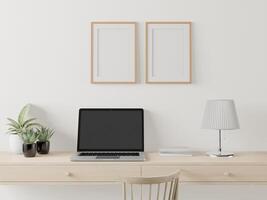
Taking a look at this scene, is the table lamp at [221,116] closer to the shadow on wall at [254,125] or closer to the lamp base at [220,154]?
the lamp base at [220,154]

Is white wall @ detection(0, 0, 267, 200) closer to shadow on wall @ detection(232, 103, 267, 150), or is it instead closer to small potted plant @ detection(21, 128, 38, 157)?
shadow on wall @ detection(232, 103, 267, 150)

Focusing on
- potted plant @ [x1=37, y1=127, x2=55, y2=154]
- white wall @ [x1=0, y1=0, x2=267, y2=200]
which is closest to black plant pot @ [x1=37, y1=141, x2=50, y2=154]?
potted plant @ [x1=37, y1=127, x2=55, y2=154]

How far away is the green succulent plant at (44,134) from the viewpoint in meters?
2.75

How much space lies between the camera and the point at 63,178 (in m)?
2.49

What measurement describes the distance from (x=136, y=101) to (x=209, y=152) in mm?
628

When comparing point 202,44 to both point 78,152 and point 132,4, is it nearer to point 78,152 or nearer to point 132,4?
point 132,4

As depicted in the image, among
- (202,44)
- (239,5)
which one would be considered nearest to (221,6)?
(239,5)

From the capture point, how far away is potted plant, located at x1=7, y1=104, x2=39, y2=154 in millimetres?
2744

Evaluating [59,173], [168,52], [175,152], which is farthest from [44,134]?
[168,52]

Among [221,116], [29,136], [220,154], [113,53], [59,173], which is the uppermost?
[113,53]

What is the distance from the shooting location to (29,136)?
2.67 metres

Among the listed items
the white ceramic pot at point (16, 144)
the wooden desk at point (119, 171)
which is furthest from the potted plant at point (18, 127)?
the wooden desk at point (119, 171)

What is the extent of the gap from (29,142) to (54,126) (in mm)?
308

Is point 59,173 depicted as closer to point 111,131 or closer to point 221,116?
point 111,131
